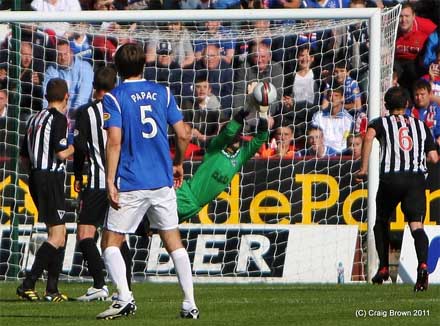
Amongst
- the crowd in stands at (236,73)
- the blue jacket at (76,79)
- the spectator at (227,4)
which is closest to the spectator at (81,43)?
the crowd in stands at (236,73)

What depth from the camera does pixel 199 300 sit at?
11.0 meters

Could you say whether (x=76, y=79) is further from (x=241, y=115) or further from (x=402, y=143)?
(x=402, y=143)

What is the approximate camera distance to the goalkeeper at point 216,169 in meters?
13.5

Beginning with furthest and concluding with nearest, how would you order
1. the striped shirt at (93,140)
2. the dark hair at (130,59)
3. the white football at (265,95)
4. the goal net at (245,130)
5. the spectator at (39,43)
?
the spectator at (39,43)
the goal net at (245,130)
the white football at (265,95)
the striped shirt at (93,140)
the dark hair at (130,59)

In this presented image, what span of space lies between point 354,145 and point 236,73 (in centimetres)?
182

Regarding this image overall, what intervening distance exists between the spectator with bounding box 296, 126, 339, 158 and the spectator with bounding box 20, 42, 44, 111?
3422 millimetres

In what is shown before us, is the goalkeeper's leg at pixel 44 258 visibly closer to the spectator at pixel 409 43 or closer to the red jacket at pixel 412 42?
the spectator at pixel 409 43

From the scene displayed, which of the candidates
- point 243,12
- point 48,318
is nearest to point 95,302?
point 48,318

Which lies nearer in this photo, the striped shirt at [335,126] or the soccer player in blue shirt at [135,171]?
the soccer player in blue shirt at [135,171]

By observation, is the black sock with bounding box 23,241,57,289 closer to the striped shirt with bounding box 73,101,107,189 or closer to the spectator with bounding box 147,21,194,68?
the striped shirt with bounding box 73,101,107,189

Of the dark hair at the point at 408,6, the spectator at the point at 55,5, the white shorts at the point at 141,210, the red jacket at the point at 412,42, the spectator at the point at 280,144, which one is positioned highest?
the dark hair at the point at 408,6

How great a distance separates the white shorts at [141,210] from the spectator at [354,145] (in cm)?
654

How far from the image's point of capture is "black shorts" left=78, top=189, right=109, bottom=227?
11.0 meters

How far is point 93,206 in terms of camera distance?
11008mm
